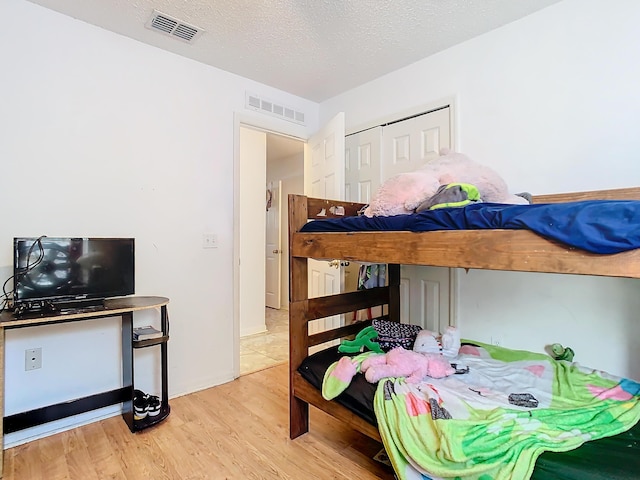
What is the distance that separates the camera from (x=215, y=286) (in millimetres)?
2729

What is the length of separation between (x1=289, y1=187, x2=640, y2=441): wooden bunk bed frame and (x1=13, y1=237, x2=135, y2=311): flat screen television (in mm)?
1107

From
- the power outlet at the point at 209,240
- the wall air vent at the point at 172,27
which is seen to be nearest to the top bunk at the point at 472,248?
the power outlet at the point at 209,240

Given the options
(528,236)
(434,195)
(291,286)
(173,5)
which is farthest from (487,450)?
(173,5)

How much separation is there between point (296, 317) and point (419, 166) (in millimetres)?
1569

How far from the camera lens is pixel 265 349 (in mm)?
3551

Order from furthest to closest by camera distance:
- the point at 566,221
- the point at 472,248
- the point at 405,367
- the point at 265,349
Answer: the point at 265,349
the point at 405,367
the point at 472,248
the point at 566,221

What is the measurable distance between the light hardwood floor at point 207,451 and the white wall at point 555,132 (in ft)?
4.01

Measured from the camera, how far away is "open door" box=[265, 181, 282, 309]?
17.8ft

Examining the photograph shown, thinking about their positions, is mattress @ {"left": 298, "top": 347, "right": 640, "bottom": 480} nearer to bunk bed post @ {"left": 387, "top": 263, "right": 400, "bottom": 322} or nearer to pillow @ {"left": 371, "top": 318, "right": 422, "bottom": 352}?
pillow @ {"left": 371, "top": 318, "right": 422, "bottom": 352}

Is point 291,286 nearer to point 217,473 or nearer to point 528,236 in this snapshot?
point 217,473

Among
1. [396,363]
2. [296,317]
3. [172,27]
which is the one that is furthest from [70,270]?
[396,363]

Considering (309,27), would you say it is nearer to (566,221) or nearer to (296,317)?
(296,317)

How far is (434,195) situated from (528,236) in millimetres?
534

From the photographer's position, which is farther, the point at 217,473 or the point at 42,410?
the point at 42,410
